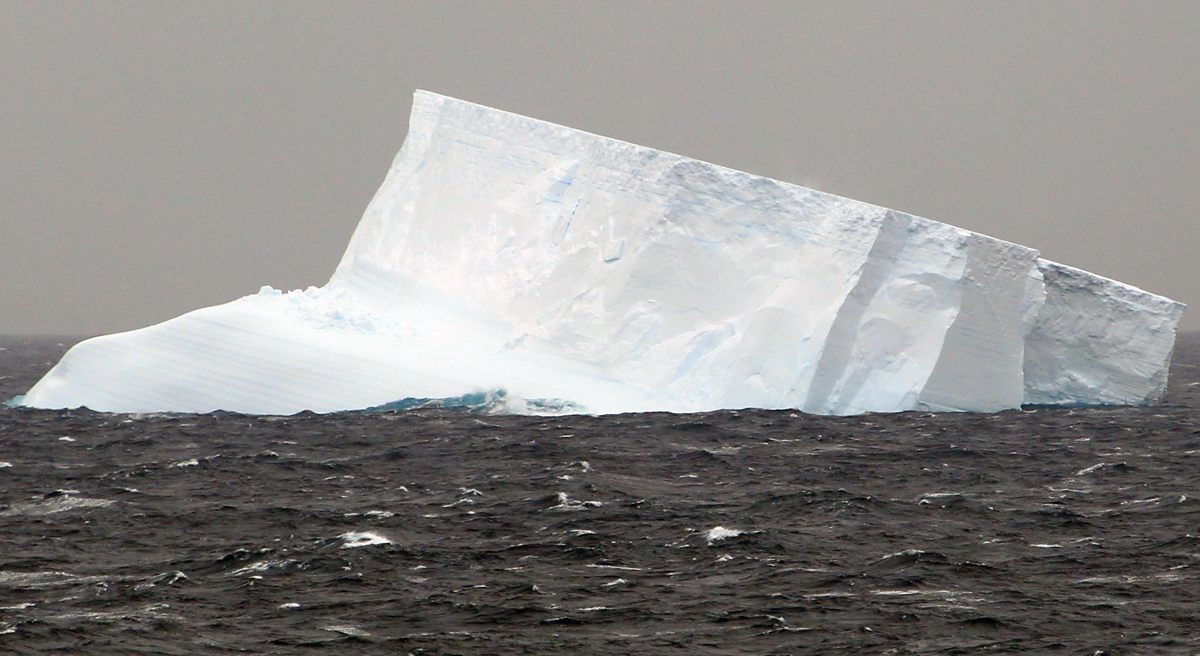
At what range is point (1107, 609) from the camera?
9.31m

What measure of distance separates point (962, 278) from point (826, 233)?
188 cm

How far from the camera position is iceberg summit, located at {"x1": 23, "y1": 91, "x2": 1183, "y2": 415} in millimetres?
19062

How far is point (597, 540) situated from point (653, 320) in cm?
873

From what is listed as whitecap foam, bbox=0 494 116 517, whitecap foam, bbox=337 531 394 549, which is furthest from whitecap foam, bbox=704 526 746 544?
whitecap foam, bbox=0 494 116 517

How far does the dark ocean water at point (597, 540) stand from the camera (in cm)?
880

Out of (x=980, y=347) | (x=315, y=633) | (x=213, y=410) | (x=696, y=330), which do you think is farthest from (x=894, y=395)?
(x=315, y=633)

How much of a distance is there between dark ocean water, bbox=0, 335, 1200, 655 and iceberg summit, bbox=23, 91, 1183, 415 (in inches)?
51.4

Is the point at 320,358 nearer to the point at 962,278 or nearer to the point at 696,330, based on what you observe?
the point at 696,330

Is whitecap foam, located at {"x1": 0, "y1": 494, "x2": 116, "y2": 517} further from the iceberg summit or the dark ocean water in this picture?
the iceberg summit

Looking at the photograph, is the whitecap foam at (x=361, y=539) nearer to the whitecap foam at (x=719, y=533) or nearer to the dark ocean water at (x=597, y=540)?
the dark ocean water at (x=597, y=540)

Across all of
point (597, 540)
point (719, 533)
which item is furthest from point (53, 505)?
point (719, 533)

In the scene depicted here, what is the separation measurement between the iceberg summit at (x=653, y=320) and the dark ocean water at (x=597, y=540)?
1306mm

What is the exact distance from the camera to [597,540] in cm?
1121

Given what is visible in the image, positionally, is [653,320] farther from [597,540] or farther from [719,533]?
[597,540]
